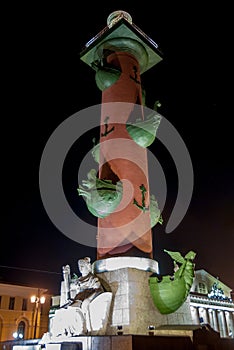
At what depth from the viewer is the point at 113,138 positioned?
13734 mm

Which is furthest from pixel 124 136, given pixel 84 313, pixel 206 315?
pixel 206 315

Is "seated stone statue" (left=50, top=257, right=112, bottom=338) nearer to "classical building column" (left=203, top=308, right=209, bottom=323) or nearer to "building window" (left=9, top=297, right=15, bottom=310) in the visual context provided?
"building window" (left=9, top=297, right=15, bottom=310)

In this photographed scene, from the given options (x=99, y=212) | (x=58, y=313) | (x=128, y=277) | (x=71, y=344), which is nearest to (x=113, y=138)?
(x=99, y=212)

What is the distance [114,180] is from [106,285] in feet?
11.9

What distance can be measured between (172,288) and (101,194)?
3.79 meters

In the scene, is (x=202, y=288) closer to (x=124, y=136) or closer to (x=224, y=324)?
(x=224, y=324)

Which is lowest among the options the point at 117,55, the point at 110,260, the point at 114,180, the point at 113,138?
the point at 110,260

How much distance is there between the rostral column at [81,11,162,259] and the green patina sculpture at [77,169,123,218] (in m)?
0.14

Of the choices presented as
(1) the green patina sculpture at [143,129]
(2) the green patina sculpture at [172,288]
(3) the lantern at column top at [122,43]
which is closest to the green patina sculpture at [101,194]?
(1) the green patina sculpture at [143,129]

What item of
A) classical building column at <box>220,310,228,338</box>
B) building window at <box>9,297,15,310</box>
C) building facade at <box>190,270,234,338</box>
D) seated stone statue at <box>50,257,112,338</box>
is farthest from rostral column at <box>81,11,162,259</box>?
classical building column at <box>220,310,228,338</box>

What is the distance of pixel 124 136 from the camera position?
1372cm

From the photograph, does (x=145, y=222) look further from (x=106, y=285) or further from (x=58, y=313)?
(x=58, y=313)

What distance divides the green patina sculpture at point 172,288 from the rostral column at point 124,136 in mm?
1094

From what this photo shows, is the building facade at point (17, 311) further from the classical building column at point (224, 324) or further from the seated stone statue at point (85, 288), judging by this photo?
the seated stone statue at point (85, 288)
